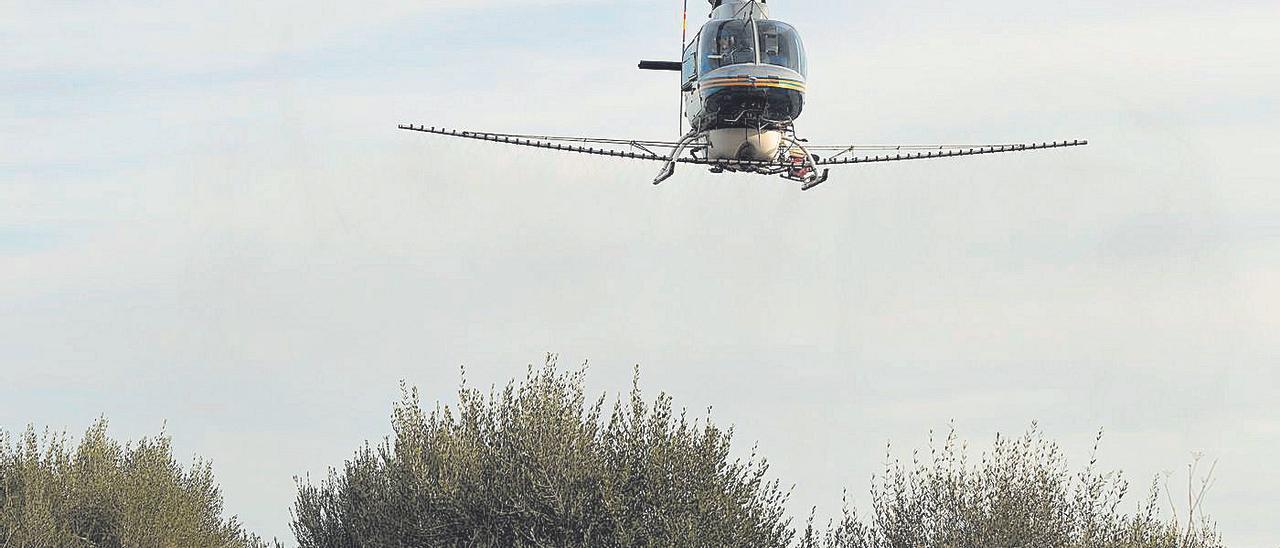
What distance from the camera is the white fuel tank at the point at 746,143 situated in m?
36.9

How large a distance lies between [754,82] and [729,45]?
3.76 feet

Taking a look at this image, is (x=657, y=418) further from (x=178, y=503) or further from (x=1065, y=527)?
(x=178, y=503)

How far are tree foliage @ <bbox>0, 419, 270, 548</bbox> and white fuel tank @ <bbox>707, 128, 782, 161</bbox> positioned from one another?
21.6 meters

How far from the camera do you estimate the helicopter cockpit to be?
121 ft

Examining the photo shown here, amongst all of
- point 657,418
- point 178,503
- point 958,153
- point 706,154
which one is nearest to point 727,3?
point 706,154

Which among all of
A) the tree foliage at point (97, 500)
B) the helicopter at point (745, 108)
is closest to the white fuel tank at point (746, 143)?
the helicopter at point (745, 108)

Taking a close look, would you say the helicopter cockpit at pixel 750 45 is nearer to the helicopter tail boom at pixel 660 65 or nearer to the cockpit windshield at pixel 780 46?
the cockpit windshield at pixel 780 46

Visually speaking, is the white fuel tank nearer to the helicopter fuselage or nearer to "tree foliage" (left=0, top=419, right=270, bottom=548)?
the helicopter fuselage

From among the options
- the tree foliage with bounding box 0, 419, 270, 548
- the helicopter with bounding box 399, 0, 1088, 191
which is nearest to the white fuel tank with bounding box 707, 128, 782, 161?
the helicopter with bounding box 399, 0, 1088, 191

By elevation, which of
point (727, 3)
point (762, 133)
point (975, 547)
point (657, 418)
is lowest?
point (975, 547)

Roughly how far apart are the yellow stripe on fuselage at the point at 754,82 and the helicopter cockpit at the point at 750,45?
330 mm

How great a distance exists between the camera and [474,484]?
39.9m

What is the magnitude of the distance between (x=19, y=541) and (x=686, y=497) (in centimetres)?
1988

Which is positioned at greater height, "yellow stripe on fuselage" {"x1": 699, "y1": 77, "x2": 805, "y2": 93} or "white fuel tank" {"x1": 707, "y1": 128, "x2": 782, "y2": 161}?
"yellow stripe on fuselage" {"x1": 699, "y1": 77, "x2": 805, "y2": 93}
